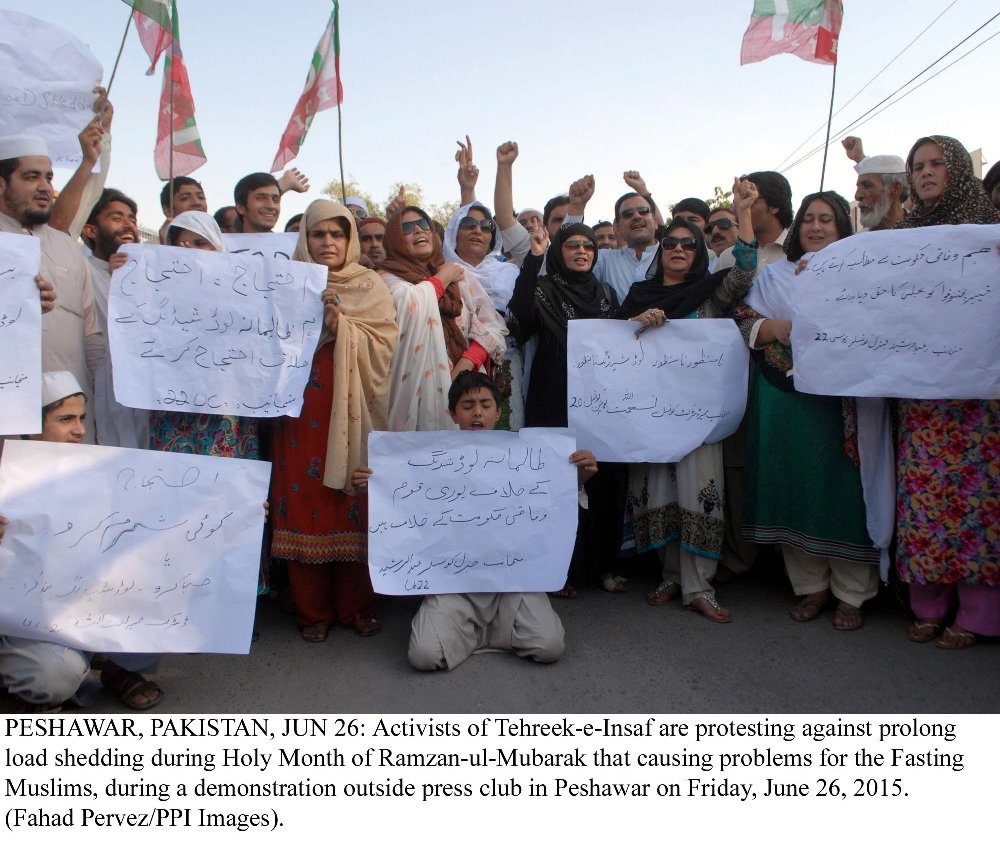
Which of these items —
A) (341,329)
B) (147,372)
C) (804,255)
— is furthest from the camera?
(804,255)

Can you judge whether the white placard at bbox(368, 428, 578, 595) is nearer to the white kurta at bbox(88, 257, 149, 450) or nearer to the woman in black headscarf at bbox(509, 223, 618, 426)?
the woman in black headscarf at bbox(509, 223, 618, 426)

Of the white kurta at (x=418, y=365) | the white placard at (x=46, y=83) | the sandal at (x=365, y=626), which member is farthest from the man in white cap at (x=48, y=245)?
the sandal at (x=365, y=626)

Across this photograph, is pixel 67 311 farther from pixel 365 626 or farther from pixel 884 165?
pixel 884 165

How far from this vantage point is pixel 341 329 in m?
3.33

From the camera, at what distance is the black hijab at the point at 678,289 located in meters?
3.83

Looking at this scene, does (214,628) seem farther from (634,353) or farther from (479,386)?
(634,353)

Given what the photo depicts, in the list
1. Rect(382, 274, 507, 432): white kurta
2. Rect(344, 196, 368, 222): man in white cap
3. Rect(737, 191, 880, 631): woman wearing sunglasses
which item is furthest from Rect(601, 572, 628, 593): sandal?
Rect(344, 196, 368, 222): man in white cap

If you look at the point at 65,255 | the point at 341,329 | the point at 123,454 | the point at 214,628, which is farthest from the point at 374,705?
the point at 65,255

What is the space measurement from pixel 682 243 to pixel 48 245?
276 cm

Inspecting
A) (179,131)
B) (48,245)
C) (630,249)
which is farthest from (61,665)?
(179,131)

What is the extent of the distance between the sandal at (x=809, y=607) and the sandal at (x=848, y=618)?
0.34 feet

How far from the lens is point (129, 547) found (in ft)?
8.87

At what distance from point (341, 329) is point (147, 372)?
77 centimetres

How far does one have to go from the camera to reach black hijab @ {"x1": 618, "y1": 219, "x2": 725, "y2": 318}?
3.83 meters
